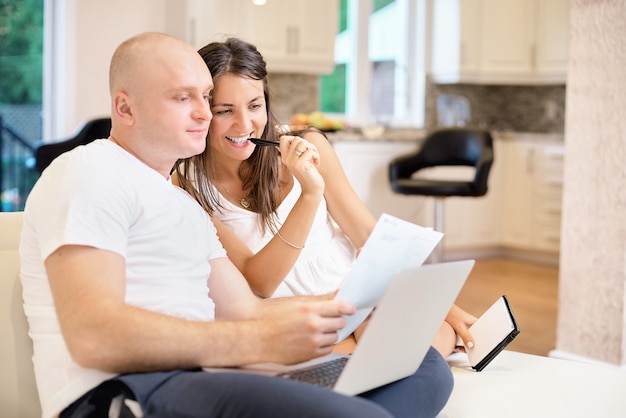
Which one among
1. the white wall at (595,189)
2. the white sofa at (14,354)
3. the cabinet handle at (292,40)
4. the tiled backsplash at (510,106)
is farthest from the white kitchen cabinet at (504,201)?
the white sofa at (14,354)

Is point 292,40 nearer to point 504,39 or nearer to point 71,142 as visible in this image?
point 71,142

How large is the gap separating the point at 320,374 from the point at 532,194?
503 centimetres

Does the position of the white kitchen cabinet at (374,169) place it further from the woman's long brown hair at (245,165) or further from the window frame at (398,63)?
the woman's long brown hair at (245,165)

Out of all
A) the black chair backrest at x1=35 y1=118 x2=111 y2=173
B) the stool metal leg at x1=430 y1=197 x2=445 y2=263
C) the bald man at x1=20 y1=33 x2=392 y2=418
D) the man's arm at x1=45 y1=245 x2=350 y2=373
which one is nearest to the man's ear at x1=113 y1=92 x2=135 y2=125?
the bald man at x1=20 y1=33 x2=392 y2=418

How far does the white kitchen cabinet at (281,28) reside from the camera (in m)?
5.23

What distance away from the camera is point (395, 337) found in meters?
1.27

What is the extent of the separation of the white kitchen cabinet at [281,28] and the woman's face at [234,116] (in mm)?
3349

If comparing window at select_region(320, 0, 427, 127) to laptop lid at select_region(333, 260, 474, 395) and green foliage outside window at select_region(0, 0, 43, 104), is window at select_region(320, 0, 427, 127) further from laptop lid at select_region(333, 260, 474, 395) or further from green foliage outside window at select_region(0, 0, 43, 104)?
laptop lid at select_region(333, 260, 474, 395)

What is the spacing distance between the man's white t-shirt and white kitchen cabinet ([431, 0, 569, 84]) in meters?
5.24

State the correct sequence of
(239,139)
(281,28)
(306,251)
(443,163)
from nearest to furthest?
(239,139), (306,251), (443,163), (281,28)

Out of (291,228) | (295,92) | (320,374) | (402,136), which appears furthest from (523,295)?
(320,374)

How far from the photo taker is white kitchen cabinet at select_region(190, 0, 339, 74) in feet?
17.1

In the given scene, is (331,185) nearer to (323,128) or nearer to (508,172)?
(323,128)

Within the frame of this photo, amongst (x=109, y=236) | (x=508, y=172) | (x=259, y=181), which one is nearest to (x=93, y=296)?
(x=109, y=236)
